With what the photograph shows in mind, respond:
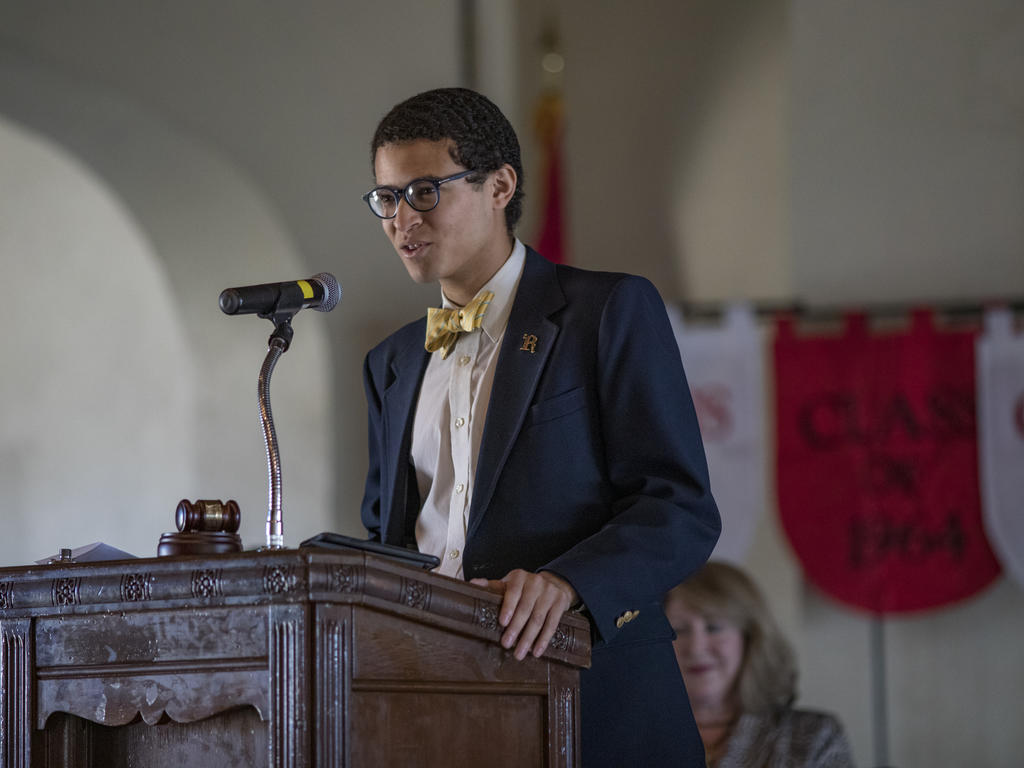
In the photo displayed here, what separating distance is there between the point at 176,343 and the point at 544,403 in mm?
3959

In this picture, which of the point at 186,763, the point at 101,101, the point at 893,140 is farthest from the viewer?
the point at 893,140

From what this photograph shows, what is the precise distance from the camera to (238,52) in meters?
4.98

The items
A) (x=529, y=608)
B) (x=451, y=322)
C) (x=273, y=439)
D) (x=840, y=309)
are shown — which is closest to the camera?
(x=529, y=608)

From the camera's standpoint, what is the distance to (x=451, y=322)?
2088 mm

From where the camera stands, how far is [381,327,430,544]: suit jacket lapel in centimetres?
207

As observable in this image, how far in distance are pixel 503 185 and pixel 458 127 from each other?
4.7 inches

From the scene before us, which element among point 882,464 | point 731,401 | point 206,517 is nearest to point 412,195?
point 206,517

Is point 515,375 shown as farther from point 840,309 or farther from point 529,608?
point 840,309

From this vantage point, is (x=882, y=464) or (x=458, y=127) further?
(x=882, y=464)

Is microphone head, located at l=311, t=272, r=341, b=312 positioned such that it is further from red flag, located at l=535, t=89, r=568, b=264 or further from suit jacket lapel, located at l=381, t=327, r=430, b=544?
red flag, located at l=535, t=89, r=568, b=264

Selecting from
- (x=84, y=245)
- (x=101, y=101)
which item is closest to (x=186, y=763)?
(x=101, y=101)

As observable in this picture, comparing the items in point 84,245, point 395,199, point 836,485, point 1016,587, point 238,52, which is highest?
point 238,52

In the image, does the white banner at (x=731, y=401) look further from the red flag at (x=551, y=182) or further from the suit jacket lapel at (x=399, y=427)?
the suit jacket lapel at (x=399, y=427)

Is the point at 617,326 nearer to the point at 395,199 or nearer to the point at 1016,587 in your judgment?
the point at 395,199
